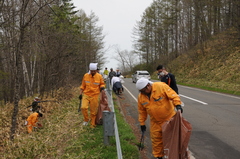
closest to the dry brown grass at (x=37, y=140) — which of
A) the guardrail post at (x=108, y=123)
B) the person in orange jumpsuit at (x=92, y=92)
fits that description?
the person in orange jumpsuit at (x=92, y=92)

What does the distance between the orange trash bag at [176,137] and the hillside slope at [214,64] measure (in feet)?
46.2

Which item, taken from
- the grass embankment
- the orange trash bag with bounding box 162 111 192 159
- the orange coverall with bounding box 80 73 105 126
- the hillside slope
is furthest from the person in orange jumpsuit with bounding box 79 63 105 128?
the hillside slope

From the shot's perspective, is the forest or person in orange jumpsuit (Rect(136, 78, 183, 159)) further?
the forest

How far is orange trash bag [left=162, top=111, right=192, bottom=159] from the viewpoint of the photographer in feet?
11.6

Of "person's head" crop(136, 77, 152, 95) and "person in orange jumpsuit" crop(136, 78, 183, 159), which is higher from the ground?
"person's head" crop(136, 77, 152, 95)

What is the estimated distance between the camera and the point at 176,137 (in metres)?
3.55

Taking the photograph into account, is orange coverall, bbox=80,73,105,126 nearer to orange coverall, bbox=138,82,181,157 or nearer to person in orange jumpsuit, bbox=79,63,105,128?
person in orange jumpsuit, bbox=79,63,105,128

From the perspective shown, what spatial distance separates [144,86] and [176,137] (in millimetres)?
993

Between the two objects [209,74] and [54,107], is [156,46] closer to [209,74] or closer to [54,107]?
[209,74]

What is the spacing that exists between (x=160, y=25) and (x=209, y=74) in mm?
20015

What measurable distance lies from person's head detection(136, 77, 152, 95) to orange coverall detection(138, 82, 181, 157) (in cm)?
7

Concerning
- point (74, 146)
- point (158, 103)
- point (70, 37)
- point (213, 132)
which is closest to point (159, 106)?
point (158, 103)

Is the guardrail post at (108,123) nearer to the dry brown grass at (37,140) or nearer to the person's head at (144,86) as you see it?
the person's head at (144,86)

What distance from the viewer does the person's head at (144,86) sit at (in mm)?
3831
